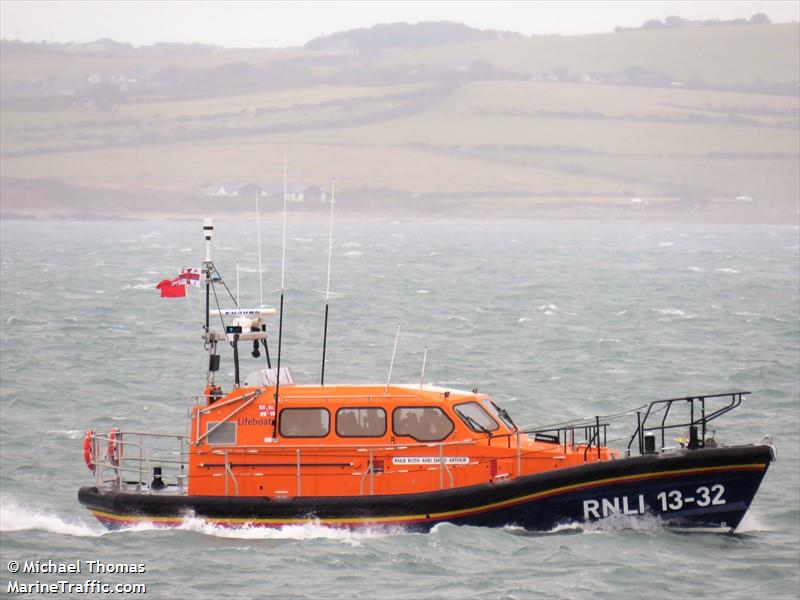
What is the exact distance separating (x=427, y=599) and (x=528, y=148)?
17276 cm

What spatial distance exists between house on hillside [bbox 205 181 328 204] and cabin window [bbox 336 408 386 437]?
487 ft

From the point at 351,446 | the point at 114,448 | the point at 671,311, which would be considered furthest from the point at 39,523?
the point at 671,311

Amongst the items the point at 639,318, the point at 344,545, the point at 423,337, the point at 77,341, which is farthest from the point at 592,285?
the point at 344,545

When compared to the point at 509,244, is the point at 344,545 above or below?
above

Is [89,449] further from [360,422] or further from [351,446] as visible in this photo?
[360,422]

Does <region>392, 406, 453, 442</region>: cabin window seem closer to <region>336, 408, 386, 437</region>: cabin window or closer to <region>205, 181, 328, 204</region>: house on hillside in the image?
<region>336, 408, 386, 437</region>: cabin window

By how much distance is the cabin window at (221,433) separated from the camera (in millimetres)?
17828

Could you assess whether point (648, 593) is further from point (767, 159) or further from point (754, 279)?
point (767, 159)

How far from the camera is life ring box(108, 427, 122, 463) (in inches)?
724

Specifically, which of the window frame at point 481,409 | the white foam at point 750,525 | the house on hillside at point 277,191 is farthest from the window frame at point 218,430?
the house on hillside at point 277,191

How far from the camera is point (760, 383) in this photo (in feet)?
103

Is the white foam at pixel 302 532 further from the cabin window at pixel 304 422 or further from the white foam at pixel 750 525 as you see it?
the white foam at pixel 750 525

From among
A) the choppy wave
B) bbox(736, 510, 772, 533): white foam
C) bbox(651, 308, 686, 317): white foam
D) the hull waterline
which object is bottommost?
bbox(651, 308, 686, 317): white foam

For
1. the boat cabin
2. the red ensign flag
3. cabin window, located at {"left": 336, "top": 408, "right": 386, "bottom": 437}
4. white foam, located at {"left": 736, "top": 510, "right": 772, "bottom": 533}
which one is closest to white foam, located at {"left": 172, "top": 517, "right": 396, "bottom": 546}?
the boat cabin
